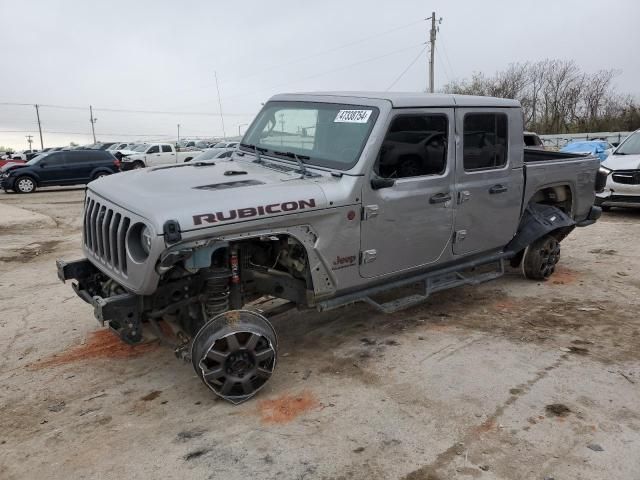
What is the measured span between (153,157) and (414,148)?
25.8 metres

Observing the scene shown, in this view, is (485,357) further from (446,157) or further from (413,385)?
(446,157)

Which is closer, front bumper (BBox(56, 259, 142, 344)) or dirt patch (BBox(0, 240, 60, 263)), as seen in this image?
front bumper (BBox(56, 259, 142, 344))

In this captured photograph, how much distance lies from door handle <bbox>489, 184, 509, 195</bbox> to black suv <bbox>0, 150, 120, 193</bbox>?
18.3 meters

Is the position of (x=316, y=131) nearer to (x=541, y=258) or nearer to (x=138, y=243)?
(x=138, y=243)

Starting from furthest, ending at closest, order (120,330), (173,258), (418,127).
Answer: (418,127)
(120,330)
(173,258)

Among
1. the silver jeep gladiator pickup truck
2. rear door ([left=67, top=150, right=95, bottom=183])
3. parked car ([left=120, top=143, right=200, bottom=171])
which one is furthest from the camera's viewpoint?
parked car ([left=120, top=143, right=200, bottom=171])

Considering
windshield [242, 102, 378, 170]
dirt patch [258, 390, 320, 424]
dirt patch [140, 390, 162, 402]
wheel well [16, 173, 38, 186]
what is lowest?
dirt patch [258, 390, 320, 424]

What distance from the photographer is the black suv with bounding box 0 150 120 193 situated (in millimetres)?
19805

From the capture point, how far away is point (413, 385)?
3.91 m

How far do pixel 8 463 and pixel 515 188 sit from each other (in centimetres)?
478

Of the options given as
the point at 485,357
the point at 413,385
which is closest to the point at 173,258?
the point at 413,385

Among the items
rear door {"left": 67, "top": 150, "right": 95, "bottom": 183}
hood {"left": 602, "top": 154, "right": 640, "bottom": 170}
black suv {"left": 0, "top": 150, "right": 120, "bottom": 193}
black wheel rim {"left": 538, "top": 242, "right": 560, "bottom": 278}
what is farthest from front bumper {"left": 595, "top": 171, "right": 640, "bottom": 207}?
rear door {"left": 67, "top": 150, "right": 95, "bottom": 183}

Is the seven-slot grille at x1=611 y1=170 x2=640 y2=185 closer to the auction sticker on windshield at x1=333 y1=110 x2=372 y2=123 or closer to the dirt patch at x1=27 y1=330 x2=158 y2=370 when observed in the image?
the auction sticker on windshield at x1=333 y1=110 x2=372 y2=123

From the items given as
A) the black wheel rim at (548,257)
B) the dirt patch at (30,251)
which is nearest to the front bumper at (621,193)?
the black wheel rim at (548,257)
